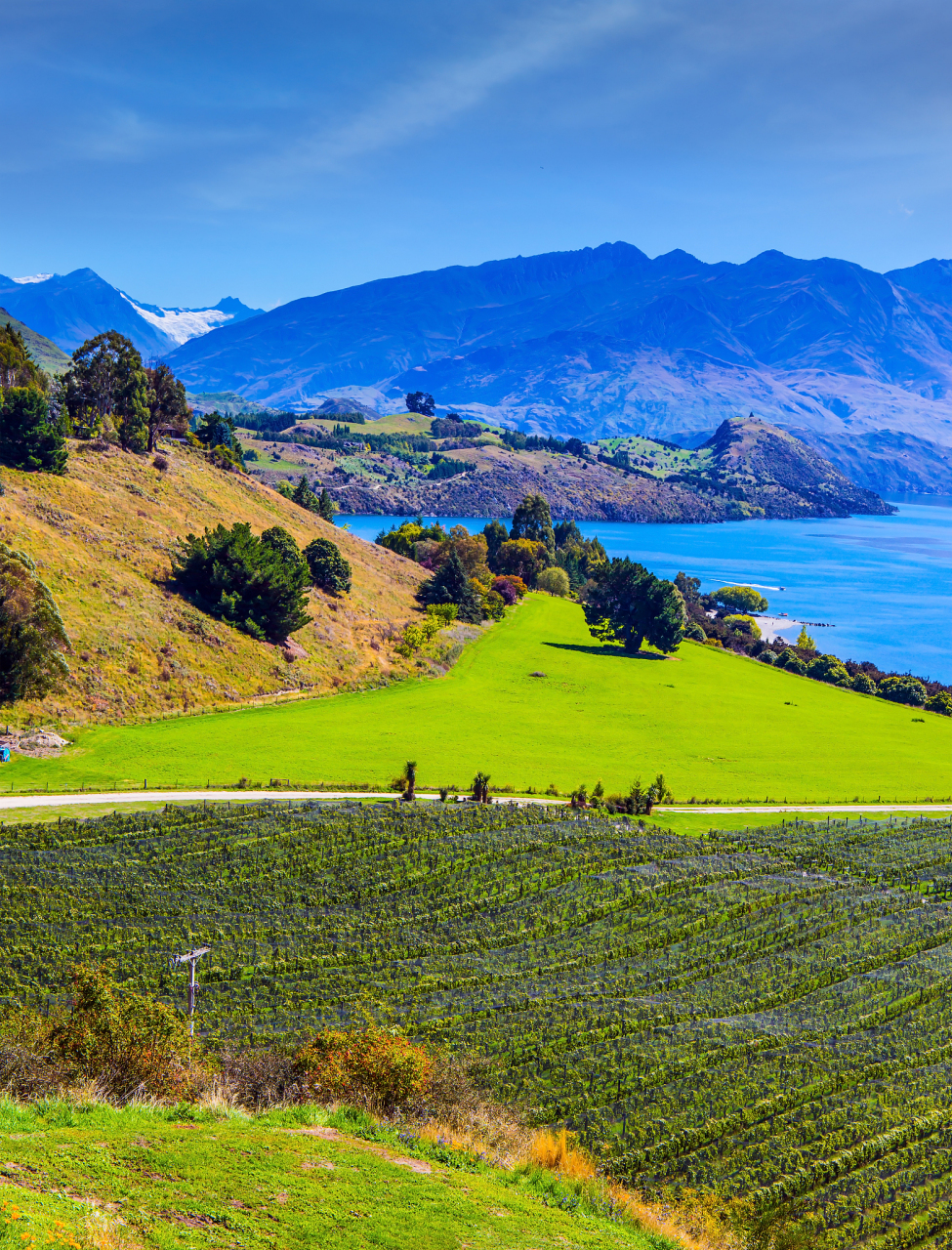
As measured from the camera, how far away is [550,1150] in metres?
24.3

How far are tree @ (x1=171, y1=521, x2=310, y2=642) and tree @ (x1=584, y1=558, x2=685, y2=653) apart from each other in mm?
54046

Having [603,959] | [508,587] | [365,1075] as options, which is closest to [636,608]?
[508,587]

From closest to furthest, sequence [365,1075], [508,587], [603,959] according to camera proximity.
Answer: [365,1075], [603,959], [508,587]

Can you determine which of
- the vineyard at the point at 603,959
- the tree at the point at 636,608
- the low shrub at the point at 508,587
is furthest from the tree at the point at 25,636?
the low shrub at the point at 508,587

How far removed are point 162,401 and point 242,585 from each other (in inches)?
1657

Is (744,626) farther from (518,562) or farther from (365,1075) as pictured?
(365,1075)

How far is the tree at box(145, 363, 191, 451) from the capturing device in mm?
120250

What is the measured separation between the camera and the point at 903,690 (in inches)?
5074

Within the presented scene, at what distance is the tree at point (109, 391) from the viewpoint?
115 m

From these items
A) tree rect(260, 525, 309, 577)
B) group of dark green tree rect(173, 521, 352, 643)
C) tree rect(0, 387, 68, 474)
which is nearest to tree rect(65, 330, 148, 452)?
tree rect(0, 387, 68, 474)

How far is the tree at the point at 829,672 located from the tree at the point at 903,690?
576 cm

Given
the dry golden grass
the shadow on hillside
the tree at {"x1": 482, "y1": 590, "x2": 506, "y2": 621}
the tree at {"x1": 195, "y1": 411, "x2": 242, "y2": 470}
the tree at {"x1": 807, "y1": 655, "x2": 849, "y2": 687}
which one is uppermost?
the tree at {"x1": 195, "y1": 411, "x2": 242, "y2": 470}

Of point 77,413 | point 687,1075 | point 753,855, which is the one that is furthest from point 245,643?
point 687,1075

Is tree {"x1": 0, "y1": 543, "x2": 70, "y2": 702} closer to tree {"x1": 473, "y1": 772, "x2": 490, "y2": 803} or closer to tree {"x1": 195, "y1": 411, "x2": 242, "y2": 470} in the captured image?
tree {"x1": 473, "y1": 772, "x2": 490, "y2": 803}
